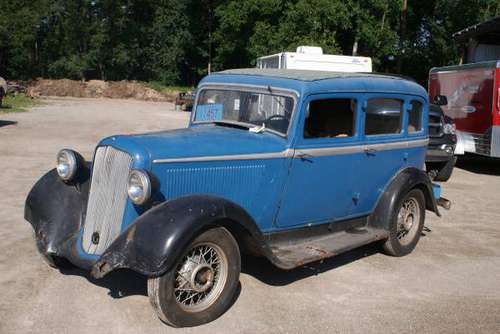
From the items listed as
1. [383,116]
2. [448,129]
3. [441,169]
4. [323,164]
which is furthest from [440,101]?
[323,164]

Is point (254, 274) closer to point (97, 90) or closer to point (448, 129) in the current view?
point (448, 129)

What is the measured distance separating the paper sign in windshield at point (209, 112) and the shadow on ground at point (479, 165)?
29.1 ft

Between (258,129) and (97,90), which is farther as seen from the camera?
(97,90)

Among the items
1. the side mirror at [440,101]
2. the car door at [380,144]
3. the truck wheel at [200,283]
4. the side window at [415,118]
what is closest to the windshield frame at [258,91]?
the car door at [380,144]

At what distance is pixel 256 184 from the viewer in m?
4.69

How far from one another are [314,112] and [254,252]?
4.69 feet

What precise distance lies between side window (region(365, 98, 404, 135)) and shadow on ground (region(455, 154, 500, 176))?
7.43 meters

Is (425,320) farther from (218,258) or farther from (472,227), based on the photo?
(472,227)

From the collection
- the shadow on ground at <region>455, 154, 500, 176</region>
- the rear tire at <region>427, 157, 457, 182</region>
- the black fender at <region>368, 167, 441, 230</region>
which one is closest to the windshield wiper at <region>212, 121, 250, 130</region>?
the black fender at <region>368, 167, 441, 230</region>

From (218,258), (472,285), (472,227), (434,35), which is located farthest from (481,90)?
(434,35)

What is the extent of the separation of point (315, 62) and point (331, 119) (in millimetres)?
8022

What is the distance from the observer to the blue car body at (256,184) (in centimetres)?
399

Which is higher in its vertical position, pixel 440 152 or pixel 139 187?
pixel 139 187

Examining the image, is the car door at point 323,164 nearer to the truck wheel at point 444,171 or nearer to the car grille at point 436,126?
the truck wheel at point 444,171
